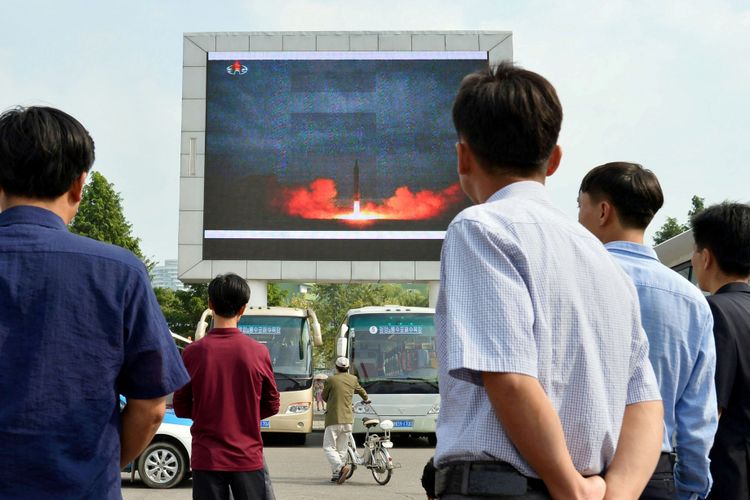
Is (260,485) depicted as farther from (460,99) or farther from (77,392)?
(460,99)

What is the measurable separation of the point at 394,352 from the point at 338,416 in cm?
648

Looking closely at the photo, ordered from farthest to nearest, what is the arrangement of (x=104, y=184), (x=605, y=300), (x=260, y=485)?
1. (x=104, y=184)
2. (x=260, y=485)
3. (x=605, y=300)

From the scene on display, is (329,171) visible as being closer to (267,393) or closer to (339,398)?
(339,398)

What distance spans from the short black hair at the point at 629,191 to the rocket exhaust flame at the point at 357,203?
24.3 metres

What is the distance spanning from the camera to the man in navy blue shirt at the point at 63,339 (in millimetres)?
2535

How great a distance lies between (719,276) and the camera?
4.00m

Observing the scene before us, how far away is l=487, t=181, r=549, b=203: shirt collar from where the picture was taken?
7.59ft

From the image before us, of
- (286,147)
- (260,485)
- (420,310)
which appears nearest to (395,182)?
(286,147)

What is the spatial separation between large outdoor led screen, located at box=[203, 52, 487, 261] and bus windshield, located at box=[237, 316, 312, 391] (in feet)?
21.9

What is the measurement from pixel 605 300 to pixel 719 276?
1.89m

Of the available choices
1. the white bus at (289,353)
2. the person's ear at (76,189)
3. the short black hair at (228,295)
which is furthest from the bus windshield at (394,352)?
the person's ear at (76,189)

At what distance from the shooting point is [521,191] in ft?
7.62

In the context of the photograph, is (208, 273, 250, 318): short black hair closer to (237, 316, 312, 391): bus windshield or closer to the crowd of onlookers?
the crowd of onlookers

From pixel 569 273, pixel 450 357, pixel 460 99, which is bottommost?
pixel 450 357
